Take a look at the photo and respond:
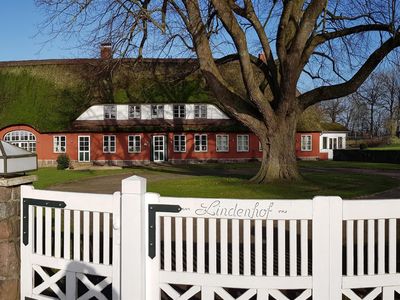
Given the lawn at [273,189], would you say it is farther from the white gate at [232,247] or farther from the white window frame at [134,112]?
the white window frame at [134,112]

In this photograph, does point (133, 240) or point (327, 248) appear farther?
point (133, 240)

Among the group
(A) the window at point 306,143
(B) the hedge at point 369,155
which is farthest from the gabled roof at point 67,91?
(B) the hedge at point 369,155

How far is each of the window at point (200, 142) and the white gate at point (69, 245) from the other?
33241 mm

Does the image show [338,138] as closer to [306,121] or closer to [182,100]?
[306,121]

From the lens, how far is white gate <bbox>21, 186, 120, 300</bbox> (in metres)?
3.94

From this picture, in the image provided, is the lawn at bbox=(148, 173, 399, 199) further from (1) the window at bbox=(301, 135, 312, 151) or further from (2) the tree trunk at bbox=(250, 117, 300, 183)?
(1) the window at bbox=(301, 135, 312, 151)

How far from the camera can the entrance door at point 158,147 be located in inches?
1475

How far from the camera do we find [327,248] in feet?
12.0

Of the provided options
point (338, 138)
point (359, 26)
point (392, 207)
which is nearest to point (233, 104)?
point (359, 26)

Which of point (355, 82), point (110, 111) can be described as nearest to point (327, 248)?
point (355, 82)

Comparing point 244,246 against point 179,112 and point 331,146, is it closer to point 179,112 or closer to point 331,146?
point 179,112

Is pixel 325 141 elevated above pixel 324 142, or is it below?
above

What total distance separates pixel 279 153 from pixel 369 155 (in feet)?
78.6

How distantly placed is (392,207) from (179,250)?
1.96 metres
